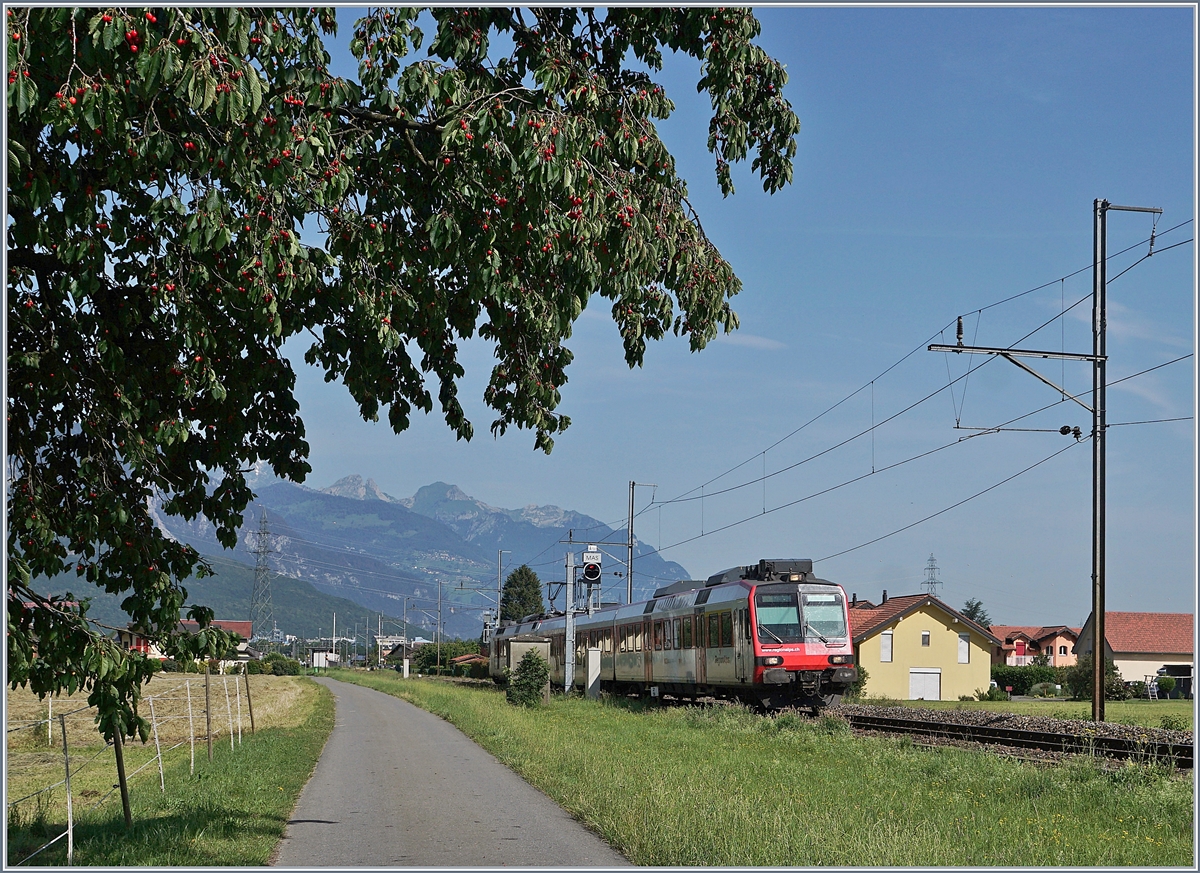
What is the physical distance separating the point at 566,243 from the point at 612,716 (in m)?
23.2

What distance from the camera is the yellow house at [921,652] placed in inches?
2258

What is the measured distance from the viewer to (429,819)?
12383 millimetres

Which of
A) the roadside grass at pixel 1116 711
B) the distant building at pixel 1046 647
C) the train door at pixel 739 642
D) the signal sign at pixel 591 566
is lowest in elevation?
the distant building at pixel 1046 647

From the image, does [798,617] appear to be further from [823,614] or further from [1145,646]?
[1145,646]

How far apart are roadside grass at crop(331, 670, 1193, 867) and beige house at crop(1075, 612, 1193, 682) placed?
60.5 m

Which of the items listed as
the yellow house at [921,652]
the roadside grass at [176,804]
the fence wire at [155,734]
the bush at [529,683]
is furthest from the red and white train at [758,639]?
the yellow house at [921,652]

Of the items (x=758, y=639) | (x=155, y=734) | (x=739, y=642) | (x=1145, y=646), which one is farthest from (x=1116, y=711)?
(x=1145, y=646)

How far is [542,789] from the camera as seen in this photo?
48.3 ft

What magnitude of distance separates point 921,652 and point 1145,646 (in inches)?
998

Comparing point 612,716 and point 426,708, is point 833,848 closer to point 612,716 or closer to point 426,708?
point 612,716

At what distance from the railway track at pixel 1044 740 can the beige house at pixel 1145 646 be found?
5343cm

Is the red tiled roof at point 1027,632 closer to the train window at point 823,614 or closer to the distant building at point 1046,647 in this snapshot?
the distant building at point 1046,647

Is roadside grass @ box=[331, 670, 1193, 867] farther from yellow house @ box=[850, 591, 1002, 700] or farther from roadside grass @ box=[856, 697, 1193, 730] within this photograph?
yellow house @ box=[850, 591, 1002, 700]

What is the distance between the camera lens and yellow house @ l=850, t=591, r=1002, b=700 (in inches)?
2258
